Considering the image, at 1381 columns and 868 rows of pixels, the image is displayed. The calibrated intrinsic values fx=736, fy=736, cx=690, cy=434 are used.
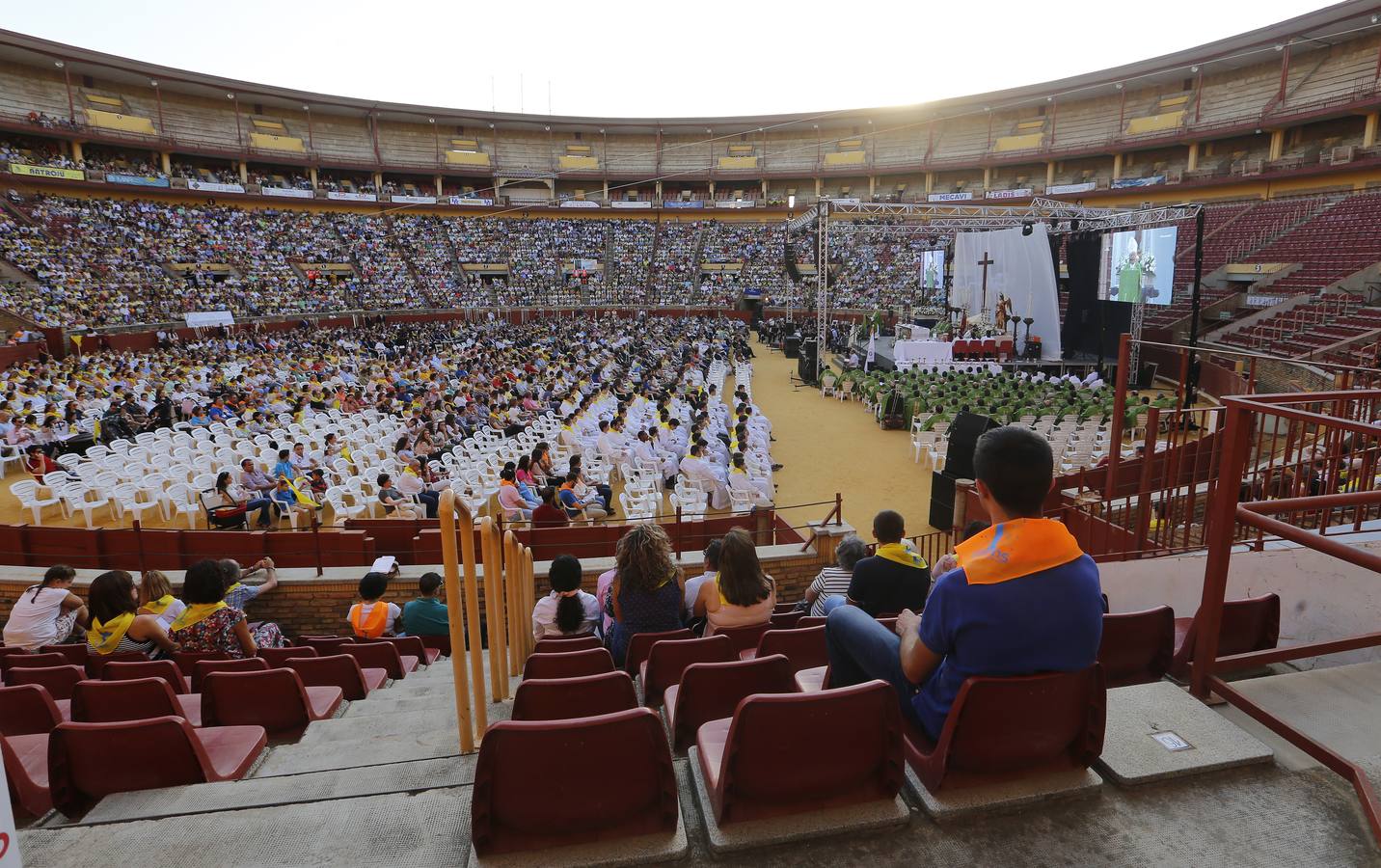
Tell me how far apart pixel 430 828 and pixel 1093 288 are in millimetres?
31128

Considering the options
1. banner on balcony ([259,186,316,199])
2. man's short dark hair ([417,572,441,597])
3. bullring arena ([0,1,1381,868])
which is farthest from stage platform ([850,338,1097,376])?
banner on balcony ([259,186,316,199])

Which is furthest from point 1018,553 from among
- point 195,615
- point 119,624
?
point 119,624

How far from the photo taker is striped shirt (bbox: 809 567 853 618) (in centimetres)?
467

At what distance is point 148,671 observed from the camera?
4.11m

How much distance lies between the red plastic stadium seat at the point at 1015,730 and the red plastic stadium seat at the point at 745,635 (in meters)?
1.85

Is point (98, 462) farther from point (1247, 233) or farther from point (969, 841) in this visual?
point (1247, 233)

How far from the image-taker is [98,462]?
11.7 meters

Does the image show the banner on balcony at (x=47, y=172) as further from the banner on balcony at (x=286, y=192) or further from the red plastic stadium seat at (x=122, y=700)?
the red plastic stadium seat at (x=122, y=700)

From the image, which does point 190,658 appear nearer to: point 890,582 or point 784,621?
point 784,621

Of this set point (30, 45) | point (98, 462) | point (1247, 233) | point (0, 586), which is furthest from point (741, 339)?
point (30, 45)

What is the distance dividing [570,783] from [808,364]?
82.8 feet

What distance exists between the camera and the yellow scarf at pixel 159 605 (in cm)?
514

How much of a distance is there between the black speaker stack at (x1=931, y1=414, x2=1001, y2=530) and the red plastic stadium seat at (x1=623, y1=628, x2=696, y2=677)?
7673 millimetres

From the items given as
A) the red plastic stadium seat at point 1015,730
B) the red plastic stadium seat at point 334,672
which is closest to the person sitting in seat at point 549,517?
the red plastic stadium seat at point 334,672
